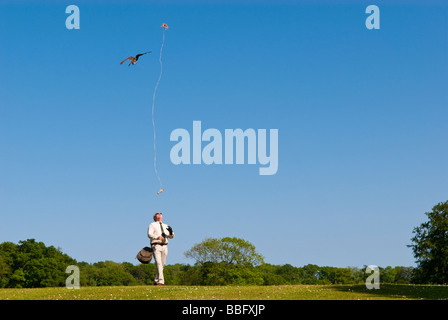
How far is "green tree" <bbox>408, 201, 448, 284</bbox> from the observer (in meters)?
70.9

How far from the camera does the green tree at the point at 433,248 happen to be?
7088cm

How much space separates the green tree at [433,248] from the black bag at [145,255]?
183 feet

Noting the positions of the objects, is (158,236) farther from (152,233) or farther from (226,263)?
(226,263)

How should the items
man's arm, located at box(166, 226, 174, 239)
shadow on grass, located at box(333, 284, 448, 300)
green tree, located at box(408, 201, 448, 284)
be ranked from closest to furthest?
1. shadow on grass, located at box(333, 284, 448, 300)
2. man's arm, located at box(166, 226, 174, 239)
3. green tree, located at box(408, 201, 448, 284)

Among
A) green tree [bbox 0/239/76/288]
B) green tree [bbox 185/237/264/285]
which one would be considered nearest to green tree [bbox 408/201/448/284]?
green tree [bbox 185/237/264/285]

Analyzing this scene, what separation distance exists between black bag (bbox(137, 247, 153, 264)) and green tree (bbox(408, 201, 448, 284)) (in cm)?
5579

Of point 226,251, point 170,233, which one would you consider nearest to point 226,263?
point 226,251

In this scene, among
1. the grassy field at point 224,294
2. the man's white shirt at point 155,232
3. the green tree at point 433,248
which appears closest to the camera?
the grassy field at point 224,294

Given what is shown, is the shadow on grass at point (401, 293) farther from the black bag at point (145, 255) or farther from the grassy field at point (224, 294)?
the black bag at point (145, 255)

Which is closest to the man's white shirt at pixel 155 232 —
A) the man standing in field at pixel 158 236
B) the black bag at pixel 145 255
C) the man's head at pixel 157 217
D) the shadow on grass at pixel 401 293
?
the man standing in field at pixel 158 236

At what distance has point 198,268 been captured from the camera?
10406cm

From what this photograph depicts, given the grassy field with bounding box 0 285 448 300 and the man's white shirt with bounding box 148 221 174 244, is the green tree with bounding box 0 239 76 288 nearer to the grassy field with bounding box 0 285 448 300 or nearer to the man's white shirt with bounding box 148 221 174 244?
the man's white shirt with bounding box 148 221 174 244

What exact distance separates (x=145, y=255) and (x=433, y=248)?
59.0m
